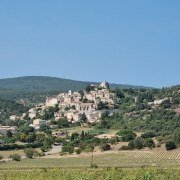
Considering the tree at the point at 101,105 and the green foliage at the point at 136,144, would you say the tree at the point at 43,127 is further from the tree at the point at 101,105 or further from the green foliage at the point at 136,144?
the green foliage at the point at 136,144

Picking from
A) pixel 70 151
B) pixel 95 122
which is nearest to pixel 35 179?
pixel 70 151

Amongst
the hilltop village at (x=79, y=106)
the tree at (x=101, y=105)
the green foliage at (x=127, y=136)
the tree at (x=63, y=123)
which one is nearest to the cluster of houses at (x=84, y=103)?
the hilltop village at (x=79, y=106)

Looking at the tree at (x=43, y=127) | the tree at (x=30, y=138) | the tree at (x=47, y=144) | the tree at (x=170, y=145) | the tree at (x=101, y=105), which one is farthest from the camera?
the tree at (x=101, y=105)

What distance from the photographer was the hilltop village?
11681cm

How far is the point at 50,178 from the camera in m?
35.4

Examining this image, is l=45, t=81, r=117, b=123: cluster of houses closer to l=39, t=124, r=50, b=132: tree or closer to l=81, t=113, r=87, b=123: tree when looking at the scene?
l=81, t=113, r=87, b=123: tree

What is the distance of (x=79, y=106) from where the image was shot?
423 ft

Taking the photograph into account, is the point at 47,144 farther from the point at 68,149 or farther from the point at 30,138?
the point at 30,138

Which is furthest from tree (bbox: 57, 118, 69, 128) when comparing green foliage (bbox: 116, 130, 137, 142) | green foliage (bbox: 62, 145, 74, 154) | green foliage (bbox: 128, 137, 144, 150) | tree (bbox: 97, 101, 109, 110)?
green foliage (bbox: 128, 137, 144, 150)

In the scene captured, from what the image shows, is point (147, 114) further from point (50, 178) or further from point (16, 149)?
point (50, 178)

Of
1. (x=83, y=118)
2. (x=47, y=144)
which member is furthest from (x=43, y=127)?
(x=47, y=144)

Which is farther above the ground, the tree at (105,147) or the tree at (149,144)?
the tree at (149,144)

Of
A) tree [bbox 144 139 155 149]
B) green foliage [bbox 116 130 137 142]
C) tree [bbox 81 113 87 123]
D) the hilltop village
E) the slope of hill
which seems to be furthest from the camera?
the slope of hill

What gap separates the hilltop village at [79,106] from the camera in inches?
4599
